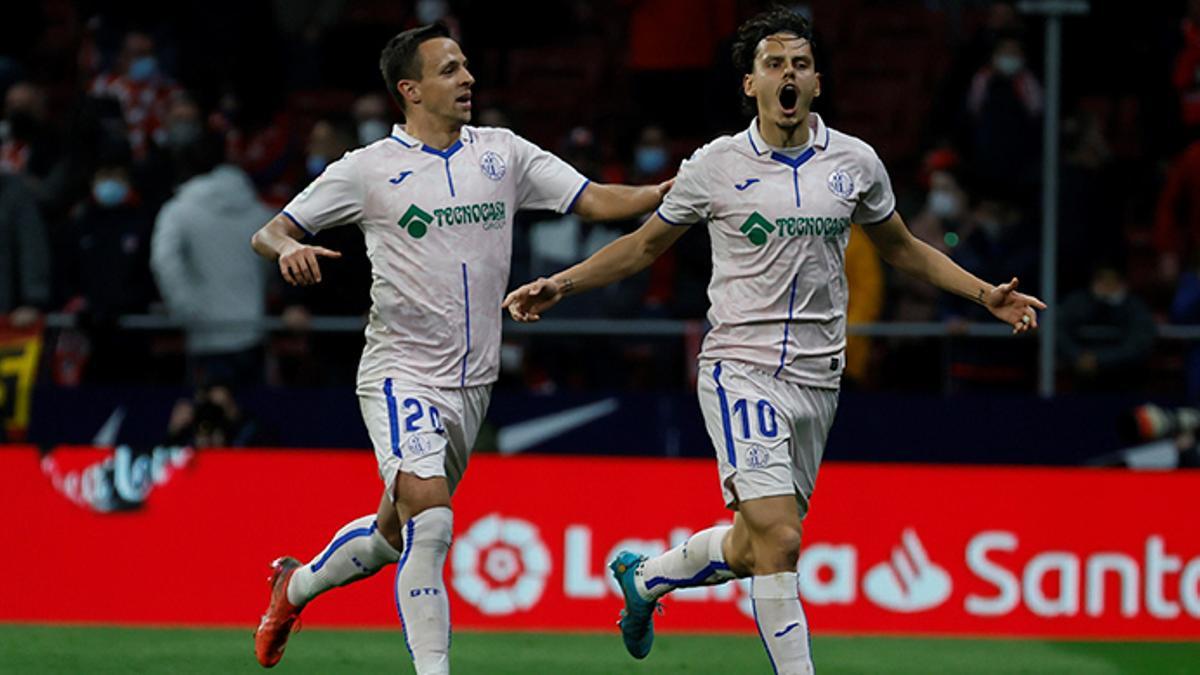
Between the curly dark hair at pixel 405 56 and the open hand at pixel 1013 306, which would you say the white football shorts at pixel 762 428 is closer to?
the open hand at pixel 1013 306

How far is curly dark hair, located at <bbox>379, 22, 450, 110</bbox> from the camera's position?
855 cm

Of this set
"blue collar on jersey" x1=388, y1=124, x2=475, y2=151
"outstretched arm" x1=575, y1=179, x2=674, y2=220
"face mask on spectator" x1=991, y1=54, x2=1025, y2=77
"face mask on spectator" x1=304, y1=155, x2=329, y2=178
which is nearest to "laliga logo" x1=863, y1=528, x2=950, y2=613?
"outstretched arm" x1=575, y1=179, x2=674, y2=220

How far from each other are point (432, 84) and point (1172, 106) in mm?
8557

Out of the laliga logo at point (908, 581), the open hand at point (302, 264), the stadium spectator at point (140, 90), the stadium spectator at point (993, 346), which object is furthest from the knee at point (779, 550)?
the stadium spectator at point (140, 90)

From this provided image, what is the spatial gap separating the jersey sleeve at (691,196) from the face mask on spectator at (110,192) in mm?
6784

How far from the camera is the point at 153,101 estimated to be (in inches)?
636

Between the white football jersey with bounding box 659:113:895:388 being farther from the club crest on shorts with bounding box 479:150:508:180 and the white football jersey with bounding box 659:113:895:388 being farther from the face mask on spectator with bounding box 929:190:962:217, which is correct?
the face mask on spectator with bounding box 929:190:962:217

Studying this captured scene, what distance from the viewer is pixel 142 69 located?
16375mm

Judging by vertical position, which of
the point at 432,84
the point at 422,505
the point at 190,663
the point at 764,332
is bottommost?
the point at 190,663

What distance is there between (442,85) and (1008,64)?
725 cm

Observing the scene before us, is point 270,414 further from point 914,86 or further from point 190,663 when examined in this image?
point 914,86

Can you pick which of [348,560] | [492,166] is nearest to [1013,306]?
[492,166]

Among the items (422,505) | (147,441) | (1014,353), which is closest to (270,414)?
(147,441)

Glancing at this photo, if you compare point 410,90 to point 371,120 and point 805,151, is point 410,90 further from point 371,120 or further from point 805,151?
point 371,120
